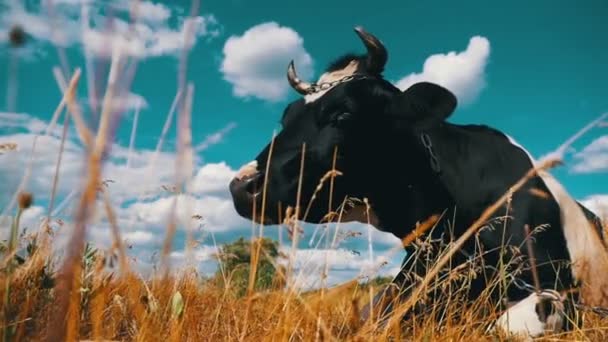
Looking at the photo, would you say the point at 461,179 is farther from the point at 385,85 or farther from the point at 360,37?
the point at 360,37

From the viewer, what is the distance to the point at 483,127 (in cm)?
486

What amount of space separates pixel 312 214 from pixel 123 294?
59.6 inches

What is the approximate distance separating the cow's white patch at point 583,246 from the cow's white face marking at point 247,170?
2034 millimetres

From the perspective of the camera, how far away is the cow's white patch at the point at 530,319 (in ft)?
11.3

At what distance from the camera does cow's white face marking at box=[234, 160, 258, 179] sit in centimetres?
421

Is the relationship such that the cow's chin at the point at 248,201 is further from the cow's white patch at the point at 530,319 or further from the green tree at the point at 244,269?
the cow's white patch at the point at 530,319

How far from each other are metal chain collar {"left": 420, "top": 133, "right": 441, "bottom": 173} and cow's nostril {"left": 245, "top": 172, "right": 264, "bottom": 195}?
1296mm

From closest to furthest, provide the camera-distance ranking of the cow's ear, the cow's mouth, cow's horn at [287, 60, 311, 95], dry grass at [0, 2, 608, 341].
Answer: dry grass at [0, 2, 608, 341] → the cow's mouth → the cow's ear → cow's horn at [287, 60, 311, 95]

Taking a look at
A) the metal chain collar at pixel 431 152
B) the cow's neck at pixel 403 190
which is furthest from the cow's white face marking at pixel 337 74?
the metal chain collar at pixel 431 152

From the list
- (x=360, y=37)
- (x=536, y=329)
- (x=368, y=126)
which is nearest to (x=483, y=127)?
(x=368, y=126)

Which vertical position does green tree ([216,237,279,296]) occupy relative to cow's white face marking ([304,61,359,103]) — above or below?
below

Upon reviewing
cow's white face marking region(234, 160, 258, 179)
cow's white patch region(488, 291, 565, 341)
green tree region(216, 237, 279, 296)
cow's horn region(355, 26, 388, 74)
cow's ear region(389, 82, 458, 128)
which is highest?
cow's horn region(355, 26, 388, 74)

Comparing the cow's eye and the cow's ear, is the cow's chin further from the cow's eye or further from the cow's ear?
the cow's ear

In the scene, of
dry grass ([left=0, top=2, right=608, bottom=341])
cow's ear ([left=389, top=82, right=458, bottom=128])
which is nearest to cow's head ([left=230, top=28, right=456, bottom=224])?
cow's ear ([left=389, top=82, right=458, bottom=128])
